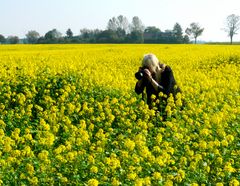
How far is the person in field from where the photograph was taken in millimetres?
6938

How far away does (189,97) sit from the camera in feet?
27.8

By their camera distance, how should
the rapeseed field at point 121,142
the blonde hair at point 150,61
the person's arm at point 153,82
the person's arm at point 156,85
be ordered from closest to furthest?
the rapeseed field at point 121,142 → the blonde hair at point 150,61 → the person's arm at point 153,82 → the person's arm at point 156,85

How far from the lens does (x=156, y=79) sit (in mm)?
7344

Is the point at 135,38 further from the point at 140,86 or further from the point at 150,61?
the point at 150,61

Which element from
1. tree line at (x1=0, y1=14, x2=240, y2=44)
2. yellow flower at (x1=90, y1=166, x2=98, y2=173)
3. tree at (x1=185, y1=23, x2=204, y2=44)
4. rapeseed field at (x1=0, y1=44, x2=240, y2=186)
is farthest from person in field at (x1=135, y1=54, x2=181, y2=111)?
tree at (x1=185, y1=23, x2=204, y2=44)

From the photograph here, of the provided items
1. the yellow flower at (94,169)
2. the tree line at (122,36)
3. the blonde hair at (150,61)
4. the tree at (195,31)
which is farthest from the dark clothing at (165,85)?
the tree at (195,31)

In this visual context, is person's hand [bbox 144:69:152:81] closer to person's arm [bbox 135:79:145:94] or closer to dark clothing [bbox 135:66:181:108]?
dark clothing [bbox 135:66:181:108]

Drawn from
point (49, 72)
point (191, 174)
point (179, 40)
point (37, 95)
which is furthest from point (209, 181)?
point (179, 40)

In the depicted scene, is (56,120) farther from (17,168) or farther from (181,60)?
(181,60)

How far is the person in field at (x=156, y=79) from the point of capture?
6.94 metres

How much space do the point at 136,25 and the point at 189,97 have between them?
330ft

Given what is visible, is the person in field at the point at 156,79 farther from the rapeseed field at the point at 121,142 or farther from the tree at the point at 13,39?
the tree at the point at 13,39

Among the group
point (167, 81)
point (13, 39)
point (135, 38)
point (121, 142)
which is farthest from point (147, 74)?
point (13, 39)

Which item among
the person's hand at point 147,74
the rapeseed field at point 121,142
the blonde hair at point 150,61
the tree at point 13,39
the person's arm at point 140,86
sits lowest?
the tree at point 13,39
